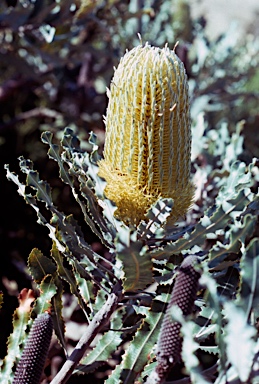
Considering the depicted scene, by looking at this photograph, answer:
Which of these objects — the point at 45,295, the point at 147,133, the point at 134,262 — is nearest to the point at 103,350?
the point at 45,295

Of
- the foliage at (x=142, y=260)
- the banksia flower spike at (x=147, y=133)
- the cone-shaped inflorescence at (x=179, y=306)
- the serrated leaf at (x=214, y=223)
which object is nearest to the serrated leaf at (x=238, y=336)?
the foliage at (x=142, y=260)

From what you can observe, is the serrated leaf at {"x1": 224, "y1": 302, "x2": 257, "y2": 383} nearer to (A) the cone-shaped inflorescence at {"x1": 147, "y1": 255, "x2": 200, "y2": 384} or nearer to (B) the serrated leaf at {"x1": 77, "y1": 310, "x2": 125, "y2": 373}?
(A) the cone-shaped inflorescence at {"x1": 147, "y1": 255, "x2": 200, "y2": 384}

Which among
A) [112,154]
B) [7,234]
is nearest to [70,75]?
[7,234]

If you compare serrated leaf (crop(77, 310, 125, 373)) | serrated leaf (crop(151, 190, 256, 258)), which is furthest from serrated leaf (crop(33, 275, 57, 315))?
serrated leaf (crop(151, 190, 256, 258))

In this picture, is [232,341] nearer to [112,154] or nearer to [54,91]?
[112,154]

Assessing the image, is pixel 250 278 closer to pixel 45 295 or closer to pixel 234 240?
pixel 234 240

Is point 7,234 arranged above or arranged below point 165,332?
above

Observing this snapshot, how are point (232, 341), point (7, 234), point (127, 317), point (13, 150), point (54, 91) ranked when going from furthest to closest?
1. point (54, 91)
2. point (13, 150)
3. point (7, 234)
4. point (127, 317)
5. point (232, 341)
